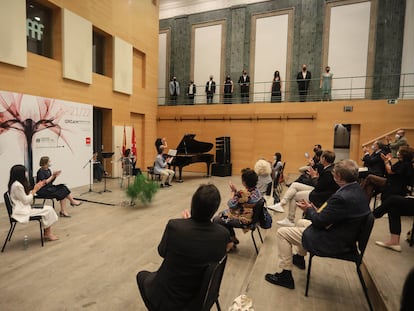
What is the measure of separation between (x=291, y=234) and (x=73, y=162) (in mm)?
6635

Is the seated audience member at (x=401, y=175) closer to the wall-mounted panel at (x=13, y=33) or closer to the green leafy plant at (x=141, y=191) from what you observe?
the green leafy plant at (x=141, y=191)

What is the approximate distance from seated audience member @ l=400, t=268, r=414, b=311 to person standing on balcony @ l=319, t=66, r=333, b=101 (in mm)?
10359

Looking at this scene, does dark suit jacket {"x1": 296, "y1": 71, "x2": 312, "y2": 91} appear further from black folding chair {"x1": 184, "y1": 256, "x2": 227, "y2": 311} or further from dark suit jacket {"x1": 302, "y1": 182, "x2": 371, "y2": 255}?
black folding chair {"x1": 184, "y1": 256, "x2": 227, "y2": 311}

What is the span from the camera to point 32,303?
2311mm

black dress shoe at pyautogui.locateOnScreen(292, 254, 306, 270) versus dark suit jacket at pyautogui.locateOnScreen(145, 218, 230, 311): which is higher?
dark suit jacket at pyautogui.locateOnScreen(145, 218, 230, 311)

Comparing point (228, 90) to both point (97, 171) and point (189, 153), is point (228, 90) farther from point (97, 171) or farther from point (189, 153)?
point (97, 171)

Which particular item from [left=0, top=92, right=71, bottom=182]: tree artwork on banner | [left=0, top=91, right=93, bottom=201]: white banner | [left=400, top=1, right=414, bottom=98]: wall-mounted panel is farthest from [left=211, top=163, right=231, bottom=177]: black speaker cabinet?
[left=400, top=1, right=414, bottom=98]: wall-mounted panel

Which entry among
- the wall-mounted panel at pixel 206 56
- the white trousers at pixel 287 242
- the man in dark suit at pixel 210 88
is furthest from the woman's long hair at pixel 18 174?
the wall-mounted panel at pixel 206 56

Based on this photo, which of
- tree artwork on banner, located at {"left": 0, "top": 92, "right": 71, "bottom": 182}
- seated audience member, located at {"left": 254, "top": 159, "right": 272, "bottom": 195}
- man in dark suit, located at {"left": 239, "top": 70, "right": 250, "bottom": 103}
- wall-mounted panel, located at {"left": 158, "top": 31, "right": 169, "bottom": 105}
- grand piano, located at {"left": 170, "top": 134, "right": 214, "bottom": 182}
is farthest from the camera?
wall-mounted panel, located at {"left": 158, "top": 31, "right": 169, "bottom": 105}

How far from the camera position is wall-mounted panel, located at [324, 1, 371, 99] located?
10.1 metres

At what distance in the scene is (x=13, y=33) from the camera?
559 cm

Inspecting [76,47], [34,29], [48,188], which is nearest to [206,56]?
[76,47]

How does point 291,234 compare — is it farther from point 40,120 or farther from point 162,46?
point 162,46

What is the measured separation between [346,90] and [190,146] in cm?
672
